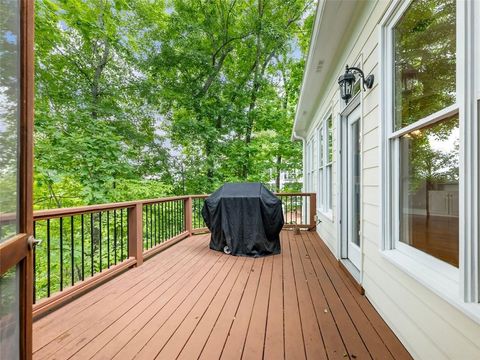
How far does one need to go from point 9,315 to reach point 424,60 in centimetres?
249

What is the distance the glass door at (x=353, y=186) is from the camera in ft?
10.7

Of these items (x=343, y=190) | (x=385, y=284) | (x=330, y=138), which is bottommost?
(x=385, y=284)

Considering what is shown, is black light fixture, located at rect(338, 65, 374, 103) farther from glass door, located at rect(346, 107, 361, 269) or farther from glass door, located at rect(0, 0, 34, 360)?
glass door, located at rect(0, 0, 34, 360)

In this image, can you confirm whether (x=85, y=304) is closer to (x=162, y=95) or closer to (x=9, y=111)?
(x=9, y=111)

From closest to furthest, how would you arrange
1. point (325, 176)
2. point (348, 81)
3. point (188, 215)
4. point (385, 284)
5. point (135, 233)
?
point (385, 284) < point (348, 81) < point (135, 233) < point (325, 176) < point (188, 215)

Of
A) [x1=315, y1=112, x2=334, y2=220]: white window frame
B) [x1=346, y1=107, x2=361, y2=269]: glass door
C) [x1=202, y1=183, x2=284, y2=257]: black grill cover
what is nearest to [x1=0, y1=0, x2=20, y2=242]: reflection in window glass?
[x1=346, y1=107, x2=361, y2=269]: glass door

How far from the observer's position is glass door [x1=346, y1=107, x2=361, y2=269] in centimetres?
325

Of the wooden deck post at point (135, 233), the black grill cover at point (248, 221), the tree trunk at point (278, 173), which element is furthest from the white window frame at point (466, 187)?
the tree trunk at point (278, 173)

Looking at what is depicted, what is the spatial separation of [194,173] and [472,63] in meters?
9.21

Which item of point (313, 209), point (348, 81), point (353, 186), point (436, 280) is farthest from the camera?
point (313, 209)

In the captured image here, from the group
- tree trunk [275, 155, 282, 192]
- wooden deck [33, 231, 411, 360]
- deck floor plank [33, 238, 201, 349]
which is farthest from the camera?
tree trunk [275, 155, 282, 192]

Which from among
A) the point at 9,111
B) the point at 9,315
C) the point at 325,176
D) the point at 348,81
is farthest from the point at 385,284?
the point at 325,176

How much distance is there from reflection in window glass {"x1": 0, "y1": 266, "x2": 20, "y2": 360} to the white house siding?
188 centimetres

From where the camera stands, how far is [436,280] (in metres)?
1.47
